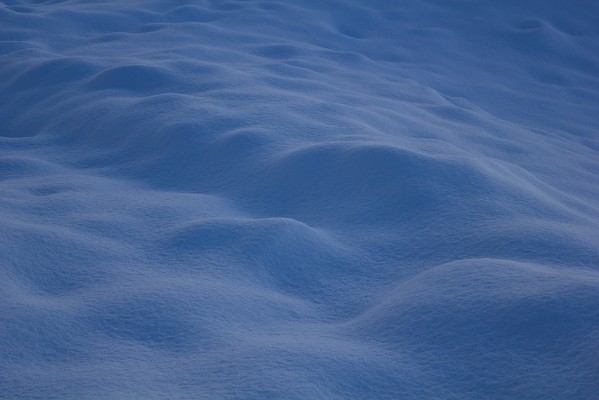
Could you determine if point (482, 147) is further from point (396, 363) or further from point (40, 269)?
point (40, 269)

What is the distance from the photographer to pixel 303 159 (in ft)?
9.57

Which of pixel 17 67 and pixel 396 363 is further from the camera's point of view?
pixel 17 67

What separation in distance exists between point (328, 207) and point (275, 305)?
31.7 inches

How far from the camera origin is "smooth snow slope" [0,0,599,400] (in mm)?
1608

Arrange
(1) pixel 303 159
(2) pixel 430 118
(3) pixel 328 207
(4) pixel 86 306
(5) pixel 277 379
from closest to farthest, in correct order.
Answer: (5) pixel 277 379, (4) pixel 86 306, (3) pixel 328 207, (1) pixel 303 159, (2) pixel 430 118

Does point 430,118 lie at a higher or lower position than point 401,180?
higher

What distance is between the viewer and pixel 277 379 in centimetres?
152

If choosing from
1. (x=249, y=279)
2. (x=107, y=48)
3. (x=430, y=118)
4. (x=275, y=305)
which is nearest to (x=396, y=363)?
(x=275, y=305)

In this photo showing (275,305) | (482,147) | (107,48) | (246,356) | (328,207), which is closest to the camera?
(246,356)

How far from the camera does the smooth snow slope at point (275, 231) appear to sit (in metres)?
1.61

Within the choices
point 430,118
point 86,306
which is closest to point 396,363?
point 86,306

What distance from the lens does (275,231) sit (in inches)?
90.3

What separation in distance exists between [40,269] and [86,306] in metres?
0.32

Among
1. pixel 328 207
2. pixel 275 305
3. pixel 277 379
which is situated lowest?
pixel 277 379
